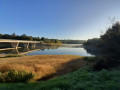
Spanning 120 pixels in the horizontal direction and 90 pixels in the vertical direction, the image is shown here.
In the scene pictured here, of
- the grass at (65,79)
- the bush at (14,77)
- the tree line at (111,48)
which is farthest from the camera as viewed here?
the tree line at (111,48)

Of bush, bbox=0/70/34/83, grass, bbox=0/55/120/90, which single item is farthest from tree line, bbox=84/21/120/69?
bush, bbox=0/70/34/83

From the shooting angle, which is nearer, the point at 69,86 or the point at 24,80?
the point at 69,86

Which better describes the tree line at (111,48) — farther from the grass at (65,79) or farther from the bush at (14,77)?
the bush at (14,77)

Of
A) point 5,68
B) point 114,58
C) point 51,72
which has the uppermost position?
point 114,58

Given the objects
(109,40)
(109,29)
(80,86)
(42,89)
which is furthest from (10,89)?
(109,29)

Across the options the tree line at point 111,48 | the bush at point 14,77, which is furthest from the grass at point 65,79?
the tree line at point 111,48

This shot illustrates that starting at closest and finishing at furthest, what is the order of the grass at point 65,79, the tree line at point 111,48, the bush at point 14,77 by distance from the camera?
the grass at point 65,79 → the bush at point 14,77 → the tree line at point 111,48

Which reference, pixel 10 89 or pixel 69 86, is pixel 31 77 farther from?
pixel 69 86

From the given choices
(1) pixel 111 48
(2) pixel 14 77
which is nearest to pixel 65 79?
(2) pixel 14 77

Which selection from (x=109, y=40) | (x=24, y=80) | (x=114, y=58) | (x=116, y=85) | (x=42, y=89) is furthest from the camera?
(x=109, y=40)

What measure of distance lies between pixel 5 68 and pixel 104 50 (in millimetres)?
8265

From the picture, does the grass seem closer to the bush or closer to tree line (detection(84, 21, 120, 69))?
the bush

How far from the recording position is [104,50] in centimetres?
936

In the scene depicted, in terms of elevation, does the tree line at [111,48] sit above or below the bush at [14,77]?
above
